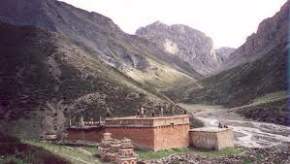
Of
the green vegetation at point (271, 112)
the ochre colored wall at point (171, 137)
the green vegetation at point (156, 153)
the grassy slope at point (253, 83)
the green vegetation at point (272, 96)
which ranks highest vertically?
the grassy slope at point (253, 83)

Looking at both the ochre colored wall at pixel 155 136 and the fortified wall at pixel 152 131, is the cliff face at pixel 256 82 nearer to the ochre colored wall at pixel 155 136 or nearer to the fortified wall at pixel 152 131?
the fortified wall at pixel 152 131

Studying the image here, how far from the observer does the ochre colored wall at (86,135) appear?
179 ft

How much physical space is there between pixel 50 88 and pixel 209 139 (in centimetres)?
4408

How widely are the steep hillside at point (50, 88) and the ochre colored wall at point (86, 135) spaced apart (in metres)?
16.2

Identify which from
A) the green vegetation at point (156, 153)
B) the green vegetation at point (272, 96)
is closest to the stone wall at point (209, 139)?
the green vegetation at point (156, 153)

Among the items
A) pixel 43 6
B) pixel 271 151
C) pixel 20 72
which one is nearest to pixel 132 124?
pixel 271 151

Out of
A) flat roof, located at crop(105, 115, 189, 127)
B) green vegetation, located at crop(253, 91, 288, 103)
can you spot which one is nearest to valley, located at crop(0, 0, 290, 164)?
flat roof, located at crop(105, 115, 189, 127)

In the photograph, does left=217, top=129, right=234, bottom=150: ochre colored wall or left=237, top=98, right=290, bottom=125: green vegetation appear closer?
left=217, top=129, right=234, bottom=150: ochre colored wall

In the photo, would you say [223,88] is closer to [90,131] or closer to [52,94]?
[52,94]

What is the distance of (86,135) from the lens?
55594 millimetres

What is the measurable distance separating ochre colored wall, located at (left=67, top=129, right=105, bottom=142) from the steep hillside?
16228mm

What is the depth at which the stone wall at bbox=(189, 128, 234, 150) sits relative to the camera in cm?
5522

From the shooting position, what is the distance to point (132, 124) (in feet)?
171

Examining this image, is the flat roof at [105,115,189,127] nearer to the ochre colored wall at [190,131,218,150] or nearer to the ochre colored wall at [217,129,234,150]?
the ochre colored wall at [190,131,218,150]
